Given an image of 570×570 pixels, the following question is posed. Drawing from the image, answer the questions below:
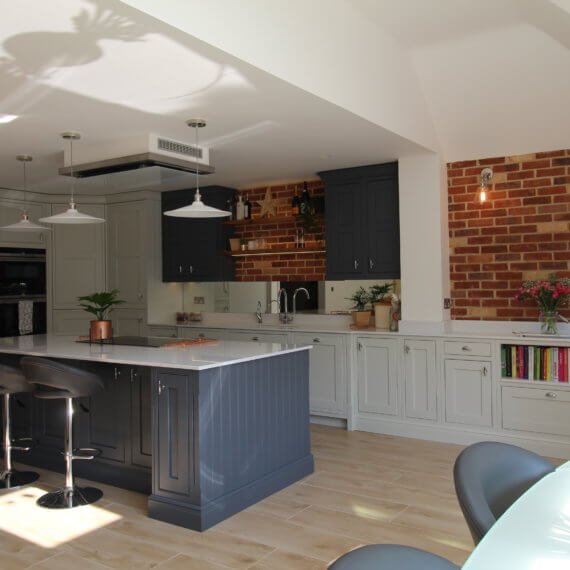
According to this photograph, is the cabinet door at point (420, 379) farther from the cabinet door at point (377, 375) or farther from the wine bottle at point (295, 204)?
the wine bottle at point (295, 204)

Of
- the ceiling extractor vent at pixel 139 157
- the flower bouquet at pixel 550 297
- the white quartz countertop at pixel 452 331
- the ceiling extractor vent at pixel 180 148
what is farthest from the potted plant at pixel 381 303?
the ceiling extractor vent at pixel 180 148

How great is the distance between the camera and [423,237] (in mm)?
5133

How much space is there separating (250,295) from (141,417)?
2839mm

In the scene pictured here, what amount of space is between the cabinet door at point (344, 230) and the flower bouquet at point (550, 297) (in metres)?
1.50

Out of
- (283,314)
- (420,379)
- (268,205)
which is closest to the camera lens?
(420,379)

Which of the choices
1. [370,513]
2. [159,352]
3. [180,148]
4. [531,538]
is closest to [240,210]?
[180,148]

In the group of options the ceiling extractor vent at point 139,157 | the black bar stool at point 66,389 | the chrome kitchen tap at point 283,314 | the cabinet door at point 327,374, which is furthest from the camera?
the chrome kitchen tap at point 283,314

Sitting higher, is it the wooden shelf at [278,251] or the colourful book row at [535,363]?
the wooden shelf at [278,251]

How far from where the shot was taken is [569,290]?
457 cm

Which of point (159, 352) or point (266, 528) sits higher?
point (159, 352)

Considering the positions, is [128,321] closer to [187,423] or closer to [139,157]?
[139,157]

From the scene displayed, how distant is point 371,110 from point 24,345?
116 inches

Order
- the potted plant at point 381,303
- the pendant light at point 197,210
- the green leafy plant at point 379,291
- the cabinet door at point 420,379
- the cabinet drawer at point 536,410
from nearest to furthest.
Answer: the pendant light at point 197,210 < the cabinet drawer at point 536,410 < the cabinet door at point 420,379 < the potted plant at point 381,303 < the green leafy plant at point 379,291

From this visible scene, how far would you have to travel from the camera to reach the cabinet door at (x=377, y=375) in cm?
513
